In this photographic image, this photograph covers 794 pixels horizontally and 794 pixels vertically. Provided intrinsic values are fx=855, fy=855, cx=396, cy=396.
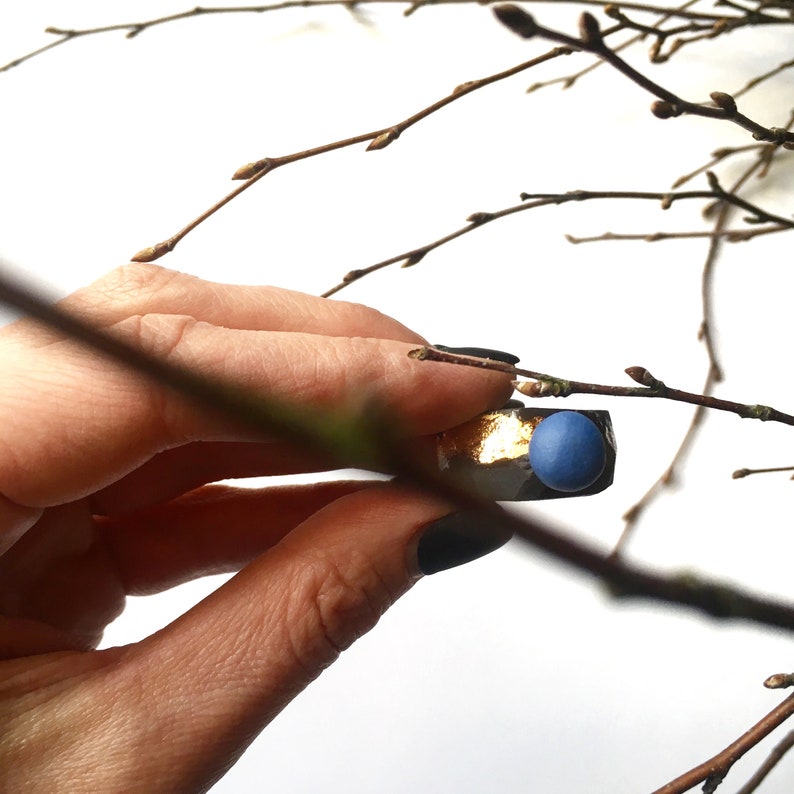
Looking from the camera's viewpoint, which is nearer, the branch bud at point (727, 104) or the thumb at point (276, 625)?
the branch bud at point (727, 104)

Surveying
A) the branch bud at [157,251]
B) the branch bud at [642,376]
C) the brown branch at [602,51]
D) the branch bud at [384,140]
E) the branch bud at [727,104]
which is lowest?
the branch bud at [642,376]

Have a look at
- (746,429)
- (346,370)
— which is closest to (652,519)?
(746,429)

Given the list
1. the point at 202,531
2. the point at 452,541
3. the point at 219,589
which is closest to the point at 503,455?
the point at 452,541

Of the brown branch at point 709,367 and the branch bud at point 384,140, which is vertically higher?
the branch bud at point 384,140

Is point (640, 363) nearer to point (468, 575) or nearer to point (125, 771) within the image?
point (468, 575)

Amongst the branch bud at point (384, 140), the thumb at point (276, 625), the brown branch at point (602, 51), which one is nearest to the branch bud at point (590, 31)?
the brown branch at point (602, 51)

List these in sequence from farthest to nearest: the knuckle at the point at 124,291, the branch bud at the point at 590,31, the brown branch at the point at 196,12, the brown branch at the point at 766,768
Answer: the brown branch at the point at 196,12 < the knuckle at the point at 124,291 < the brown branch at the point at 766,768 < the branch bud at the point at 590,31

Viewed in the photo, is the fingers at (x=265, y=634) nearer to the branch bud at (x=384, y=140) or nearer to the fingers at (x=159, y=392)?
the fingers at (x=159, y=392)

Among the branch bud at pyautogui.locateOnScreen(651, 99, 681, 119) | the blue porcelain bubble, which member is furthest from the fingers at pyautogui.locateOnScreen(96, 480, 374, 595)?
the branch bud at pyautogui.locateOnScreen(651, 99, 681, 119)
